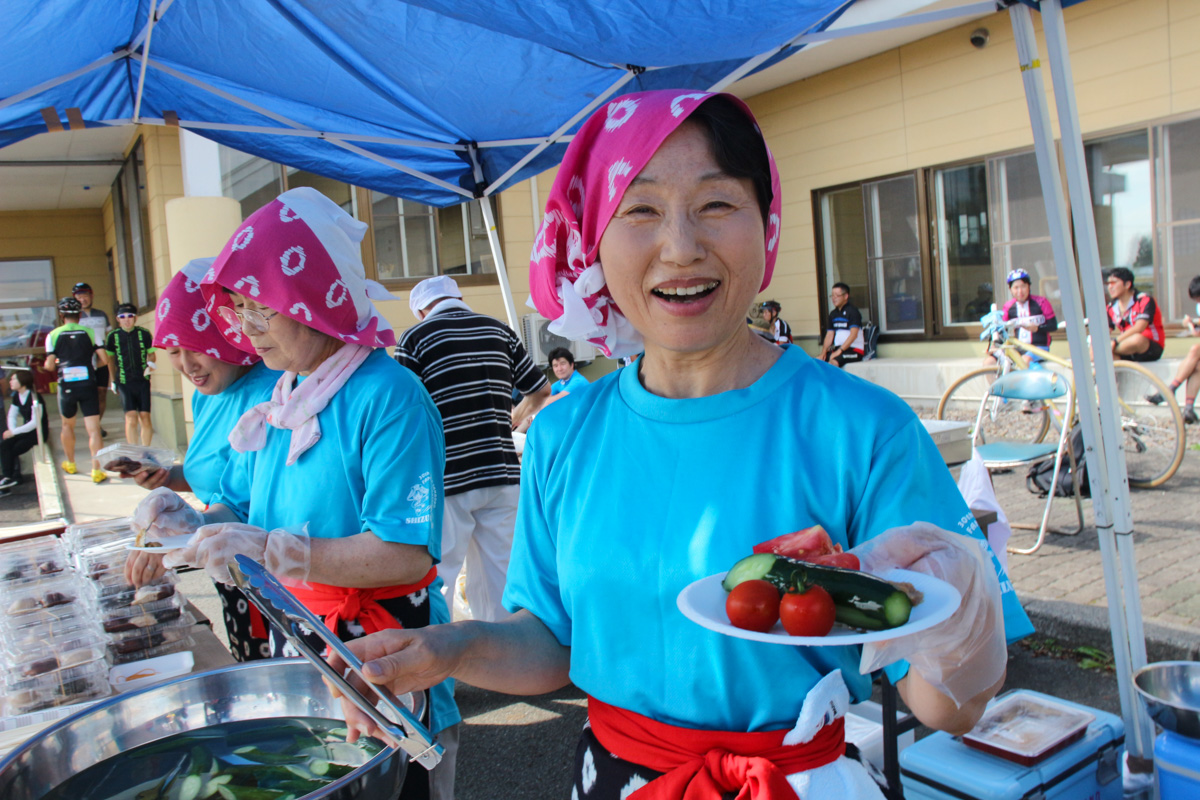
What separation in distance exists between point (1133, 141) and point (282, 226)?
33.8 feet

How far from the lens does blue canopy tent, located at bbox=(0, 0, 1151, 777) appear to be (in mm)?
2666

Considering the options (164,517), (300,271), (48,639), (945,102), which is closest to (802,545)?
(300,271)

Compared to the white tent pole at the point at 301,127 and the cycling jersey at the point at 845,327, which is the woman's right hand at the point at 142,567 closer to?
the white tent pole at the point at 301,127

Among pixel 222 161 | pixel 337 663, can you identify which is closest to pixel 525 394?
pixel 337 663

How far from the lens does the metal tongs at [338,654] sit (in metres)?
0.94

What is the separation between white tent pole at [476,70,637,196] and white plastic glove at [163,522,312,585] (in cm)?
273

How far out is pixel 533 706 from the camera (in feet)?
13.1

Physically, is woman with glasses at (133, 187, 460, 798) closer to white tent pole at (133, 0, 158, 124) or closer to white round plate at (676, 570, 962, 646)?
white round plate at (676, 570, 962, 646)

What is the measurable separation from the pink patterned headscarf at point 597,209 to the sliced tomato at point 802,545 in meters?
0.45

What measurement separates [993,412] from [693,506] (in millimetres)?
8059

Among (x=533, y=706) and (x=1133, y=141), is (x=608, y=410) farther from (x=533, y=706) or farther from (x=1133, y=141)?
(x=1133, y=141)

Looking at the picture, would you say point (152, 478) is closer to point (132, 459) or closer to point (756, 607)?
point (132, 459)

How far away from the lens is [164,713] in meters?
1.52

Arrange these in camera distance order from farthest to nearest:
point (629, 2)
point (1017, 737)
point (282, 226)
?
point (629, 2), point (1017, 737), point (282, 226)
